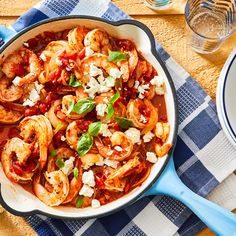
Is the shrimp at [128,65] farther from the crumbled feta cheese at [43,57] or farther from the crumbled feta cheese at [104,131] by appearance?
the crumbled feta cheese at [43,57]

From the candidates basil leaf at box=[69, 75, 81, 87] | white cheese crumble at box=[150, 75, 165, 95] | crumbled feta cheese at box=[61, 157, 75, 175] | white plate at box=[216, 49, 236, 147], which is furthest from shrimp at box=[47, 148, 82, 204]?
white plate at box=[216, 49, 236, 147]

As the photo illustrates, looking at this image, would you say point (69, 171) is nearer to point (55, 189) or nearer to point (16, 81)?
point (55, 189)

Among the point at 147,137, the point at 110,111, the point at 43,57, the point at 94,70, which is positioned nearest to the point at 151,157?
the point at 147,137

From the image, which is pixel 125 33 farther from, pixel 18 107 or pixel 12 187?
pixel 12 187

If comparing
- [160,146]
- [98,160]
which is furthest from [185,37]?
[98,160]

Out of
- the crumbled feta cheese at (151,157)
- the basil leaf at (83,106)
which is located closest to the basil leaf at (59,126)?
the basil leaf at (83,106)

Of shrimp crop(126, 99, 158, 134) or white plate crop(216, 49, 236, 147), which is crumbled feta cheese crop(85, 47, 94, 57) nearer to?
shrimp crop(126, 99, 158, 134)

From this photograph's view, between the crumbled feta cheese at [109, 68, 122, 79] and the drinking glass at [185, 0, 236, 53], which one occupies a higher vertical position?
the drinking glass at [185, 0, 236, 53]
